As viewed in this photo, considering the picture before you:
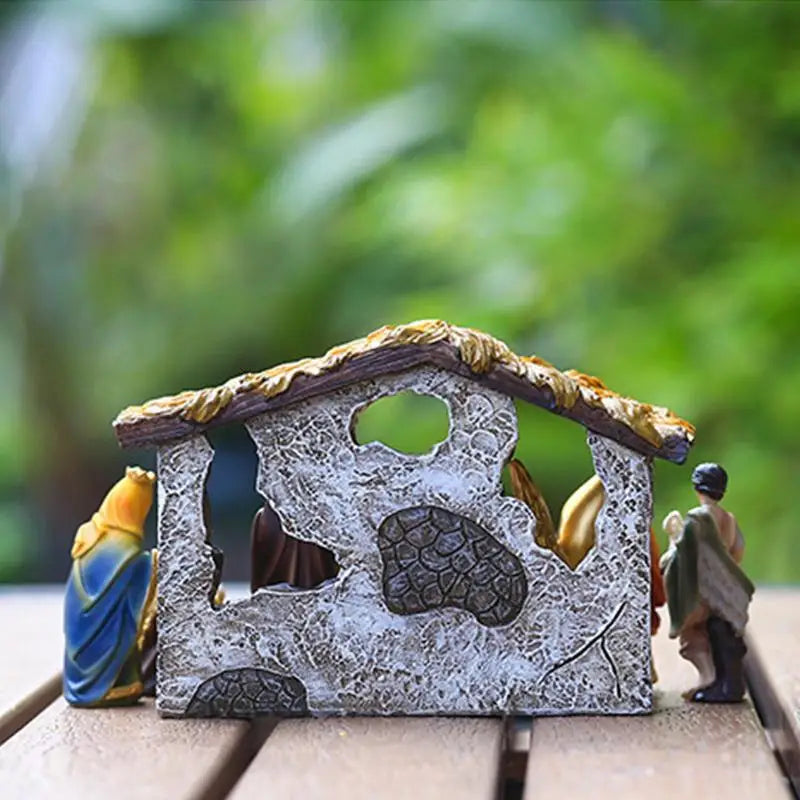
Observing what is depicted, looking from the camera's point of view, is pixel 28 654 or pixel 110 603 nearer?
pixel 110 603

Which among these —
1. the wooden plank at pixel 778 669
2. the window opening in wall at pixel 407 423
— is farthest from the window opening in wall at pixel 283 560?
the window opening in wall at pixel 407 423

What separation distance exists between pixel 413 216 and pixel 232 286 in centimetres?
72

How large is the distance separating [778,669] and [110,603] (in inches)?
23.2

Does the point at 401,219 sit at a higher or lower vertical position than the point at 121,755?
higher

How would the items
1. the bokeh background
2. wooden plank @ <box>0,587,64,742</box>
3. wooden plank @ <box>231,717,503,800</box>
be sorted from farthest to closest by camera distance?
the bokeh background → wooden plank @ <box>0,587,64,742</box> → wooden plank @ <box>231,717,503,800</box>

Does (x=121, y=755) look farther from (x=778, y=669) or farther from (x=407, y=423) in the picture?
(x=407, y=423)

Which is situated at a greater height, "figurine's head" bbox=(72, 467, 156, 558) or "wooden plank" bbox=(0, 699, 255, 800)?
"figurine's head" bbox=(72, 467, 156, 558)

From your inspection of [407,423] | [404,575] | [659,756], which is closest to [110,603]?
[404,575]

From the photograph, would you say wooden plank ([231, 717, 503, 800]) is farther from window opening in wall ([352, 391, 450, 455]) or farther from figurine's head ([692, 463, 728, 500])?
window opening in wall ([352, 391, 450, 455])

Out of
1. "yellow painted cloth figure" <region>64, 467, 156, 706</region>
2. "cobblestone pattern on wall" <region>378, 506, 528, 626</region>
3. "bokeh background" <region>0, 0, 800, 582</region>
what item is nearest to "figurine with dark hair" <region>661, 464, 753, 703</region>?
"cobblestone pattern on wall" <region>378, 506, 528, 626</region>

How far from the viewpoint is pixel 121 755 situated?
1.16 meters

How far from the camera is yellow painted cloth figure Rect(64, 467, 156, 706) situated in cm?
130

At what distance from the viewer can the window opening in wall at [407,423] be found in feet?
9.37

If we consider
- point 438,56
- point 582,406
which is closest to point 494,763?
point 582,406
